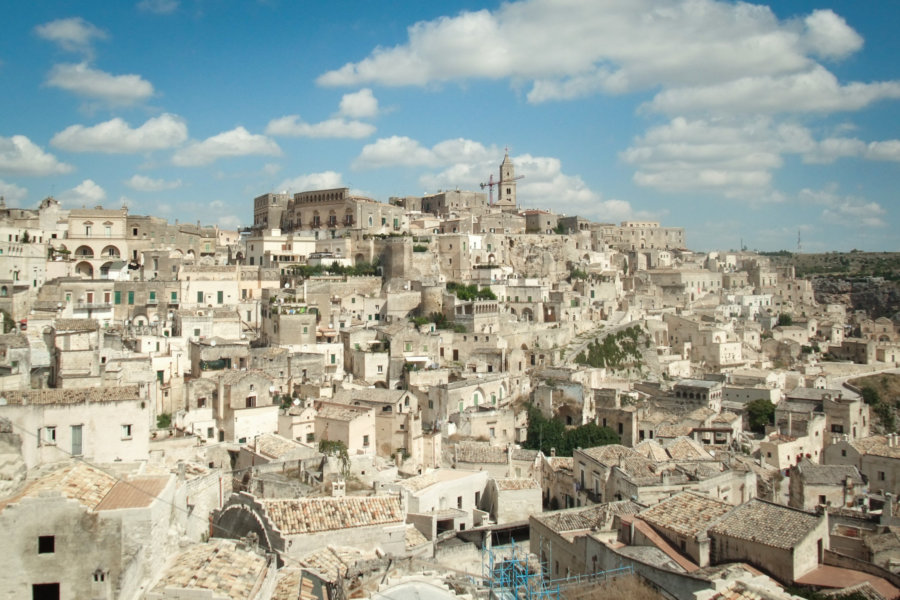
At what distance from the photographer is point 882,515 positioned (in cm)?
1905

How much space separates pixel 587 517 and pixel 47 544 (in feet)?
37.0

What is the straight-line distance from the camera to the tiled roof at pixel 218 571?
10820 millimetres

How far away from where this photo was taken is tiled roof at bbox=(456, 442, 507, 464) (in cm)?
2402

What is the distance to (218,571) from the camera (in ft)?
37.3

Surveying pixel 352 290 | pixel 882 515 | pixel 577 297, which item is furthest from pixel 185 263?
pixel 882 515

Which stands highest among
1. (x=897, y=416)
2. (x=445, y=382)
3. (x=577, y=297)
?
(x=577, y=297)

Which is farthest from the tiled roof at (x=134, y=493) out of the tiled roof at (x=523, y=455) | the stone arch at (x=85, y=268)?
the stone arch at (x=85, y=268)

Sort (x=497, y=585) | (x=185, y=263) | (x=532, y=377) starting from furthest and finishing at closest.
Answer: (x=185, y=263) < (x=532, y=377) < (x=497, y=585)

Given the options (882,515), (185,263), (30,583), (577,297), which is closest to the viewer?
(30,583)

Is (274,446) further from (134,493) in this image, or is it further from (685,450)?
(685,450)

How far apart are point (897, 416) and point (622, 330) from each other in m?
15.1

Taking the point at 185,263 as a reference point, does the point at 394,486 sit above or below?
below

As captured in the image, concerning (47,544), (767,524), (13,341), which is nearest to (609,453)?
(767,524)

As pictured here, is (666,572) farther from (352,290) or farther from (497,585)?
(352,290)
